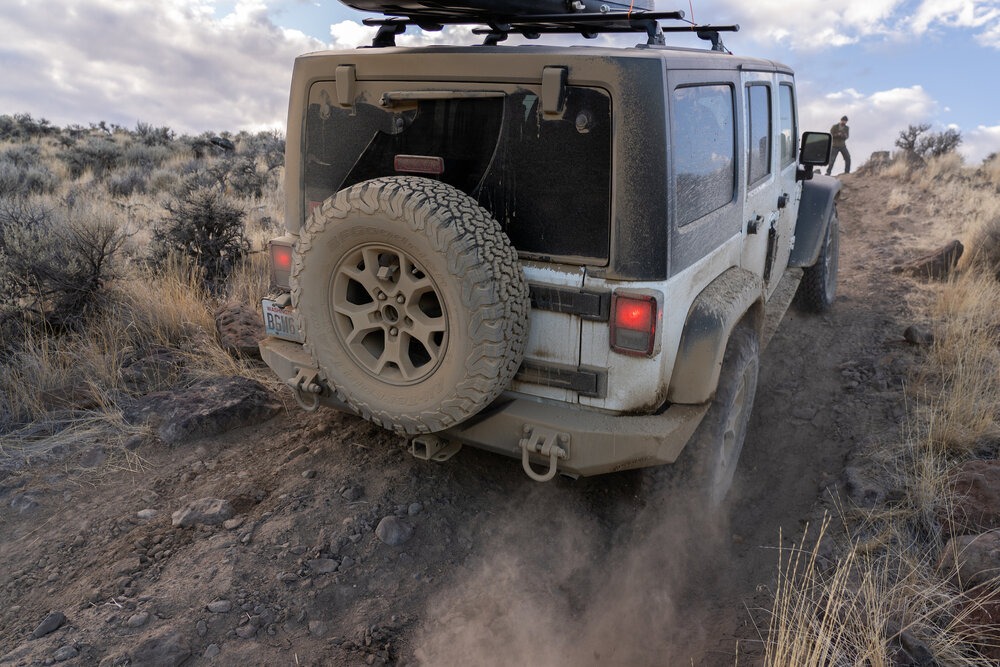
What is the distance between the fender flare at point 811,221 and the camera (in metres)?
5.68

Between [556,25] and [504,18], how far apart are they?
0.64 m

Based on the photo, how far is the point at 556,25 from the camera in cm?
440

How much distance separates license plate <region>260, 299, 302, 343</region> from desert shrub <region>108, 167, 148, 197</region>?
10.1 metres

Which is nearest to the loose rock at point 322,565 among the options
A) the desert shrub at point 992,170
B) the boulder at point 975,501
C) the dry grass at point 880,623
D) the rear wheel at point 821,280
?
the dry grass at point 880,623

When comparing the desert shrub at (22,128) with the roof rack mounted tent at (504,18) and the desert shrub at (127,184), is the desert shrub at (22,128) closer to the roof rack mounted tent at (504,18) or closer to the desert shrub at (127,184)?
the desert shrub at (127,184)

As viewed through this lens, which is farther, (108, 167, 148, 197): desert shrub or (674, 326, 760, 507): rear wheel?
(108, 167, 148, 197): desert shrub

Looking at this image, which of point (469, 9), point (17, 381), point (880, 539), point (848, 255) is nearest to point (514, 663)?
point (880, 539)

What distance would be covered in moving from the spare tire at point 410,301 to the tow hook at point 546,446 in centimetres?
26

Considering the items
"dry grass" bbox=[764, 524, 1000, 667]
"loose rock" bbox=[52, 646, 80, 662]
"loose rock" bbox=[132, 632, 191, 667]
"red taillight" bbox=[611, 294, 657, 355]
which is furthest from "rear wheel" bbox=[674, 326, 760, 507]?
"loose rock" bbox=[52, 646, 80, 662]

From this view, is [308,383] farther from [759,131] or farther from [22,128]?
[22,128]

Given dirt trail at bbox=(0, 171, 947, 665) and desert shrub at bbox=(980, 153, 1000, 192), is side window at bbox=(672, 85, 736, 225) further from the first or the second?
desert shrub at bbox=(980, 153, 1000, 192)

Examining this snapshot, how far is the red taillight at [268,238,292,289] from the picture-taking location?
3637 millimetres

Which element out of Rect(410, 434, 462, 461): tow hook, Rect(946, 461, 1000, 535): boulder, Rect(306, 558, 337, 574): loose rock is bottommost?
Rect(306, 558, 337, 574): loose rock

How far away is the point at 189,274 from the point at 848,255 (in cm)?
787
